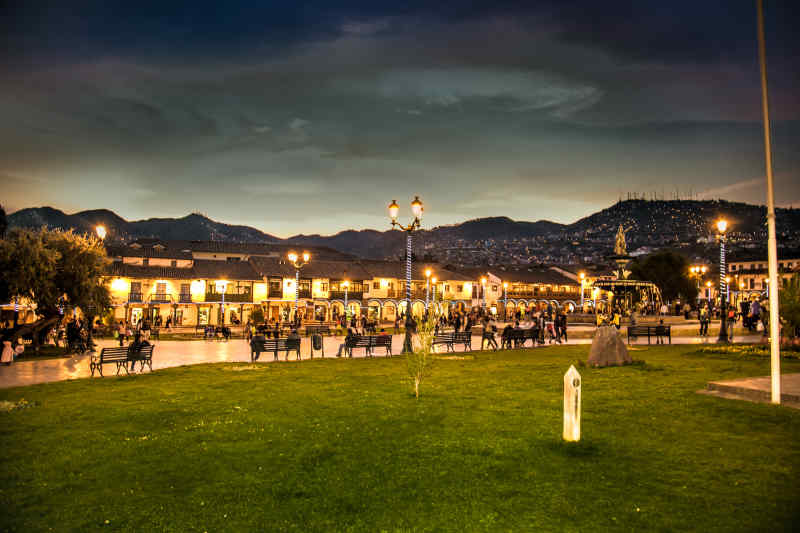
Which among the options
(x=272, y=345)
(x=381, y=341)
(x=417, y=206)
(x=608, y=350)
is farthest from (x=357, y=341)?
(x=608, y=350)

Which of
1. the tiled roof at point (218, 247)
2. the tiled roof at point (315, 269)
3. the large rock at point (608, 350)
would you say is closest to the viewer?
the large rock at point (608, 350)

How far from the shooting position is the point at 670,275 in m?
68.5

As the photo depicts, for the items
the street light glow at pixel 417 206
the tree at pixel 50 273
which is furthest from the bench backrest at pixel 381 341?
the tree at pixel 50 273

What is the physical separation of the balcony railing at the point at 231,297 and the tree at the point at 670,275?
170ft

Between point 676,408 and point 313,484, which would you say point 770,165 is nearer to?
point 676,408

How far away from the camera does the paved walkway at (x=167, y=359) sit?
15.0 m

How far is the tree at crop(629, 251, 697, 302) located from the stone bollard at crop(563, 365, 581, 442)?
68582 mm

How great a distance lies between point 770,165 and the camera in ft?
31.6

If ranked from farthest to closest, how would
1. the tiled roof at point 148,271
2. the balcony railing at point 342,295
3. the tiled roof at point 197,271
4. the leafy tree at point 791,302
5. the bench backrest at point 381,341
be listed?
the balcony railing at point 342,295, the tiled roof at point 197,271, the tiled roof at point 148,271, the bench backrest at point 381,341, the leafy tree at point 791,302

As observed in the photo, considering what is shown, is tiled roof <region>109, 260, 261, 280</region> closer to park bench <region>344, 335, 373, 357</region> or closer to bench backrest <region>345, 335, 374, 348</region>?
park bench <region>344, 335, 373, 357</region>

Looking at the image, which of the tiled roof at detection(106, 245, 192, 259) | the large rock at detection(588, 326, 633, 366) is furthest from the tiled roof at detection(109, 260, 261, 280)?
the large rock at detection(588, 326, 633, 366)

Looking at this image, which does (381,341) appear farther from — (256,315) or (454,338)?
(256,315)

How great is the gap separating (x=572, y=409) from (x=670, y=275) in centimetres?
7020

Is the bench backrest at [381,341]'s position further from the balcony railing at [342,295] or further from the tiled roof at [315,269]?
the balcony railing at [342,295]
